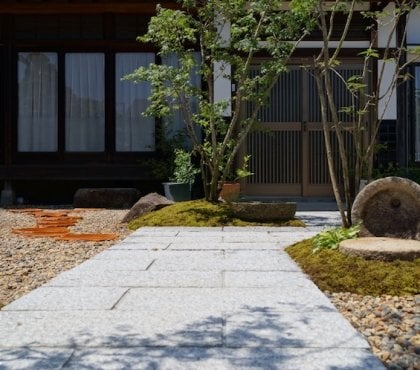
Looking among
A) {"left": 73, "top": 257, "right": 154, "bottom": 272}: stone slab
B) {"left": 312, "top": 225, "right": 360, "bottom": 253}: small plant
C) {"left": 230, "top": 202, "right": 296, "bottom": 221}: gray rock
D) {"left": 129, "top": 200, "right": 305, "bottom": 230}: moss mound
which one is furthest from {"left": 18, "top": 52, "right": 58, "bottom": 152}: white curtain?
{"left": 312, "top": 225, "right": 360, "bottom": 253}: small plant

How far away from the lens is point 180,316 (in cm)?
287

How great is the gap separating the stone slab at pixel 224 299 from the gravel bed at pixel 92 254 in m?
0.22

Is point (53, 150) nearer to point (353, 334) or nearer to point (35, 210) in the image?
point (35, 210)

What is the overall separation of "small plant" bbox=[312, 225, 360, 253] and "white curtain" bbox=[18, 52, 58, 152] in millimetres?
7390

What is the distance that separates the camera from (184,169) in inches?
377

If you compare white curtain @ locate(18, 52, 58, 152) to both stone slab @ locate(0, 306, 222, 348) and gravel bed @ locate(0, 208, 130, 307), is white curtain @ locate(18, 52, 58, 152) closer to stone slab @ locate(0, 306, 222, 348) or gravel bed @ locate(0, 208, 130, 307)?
gravel bed @ locate(0, 208, 130, 307)

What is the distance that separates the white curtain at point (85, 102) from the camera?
10977 mm

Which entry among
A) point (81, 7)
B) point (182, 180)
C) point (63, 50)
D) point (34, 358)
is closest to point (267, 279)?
point (34, 358)

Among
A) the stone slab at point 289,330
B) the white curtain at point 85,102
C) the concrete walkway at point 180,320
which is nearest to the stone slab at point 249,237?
the concrete walkway at point 180,320

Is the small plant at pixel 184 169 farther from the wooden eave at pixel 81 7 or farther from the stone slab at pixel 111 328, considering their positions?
the stone slab at pixel 111 328

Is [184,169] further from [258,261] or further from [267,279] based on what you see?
[267,279]

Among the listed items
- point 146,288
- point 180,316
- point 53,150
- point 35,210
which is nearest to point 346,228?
point 146,288

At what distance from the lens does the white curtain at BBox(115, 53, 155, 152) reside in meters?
10.9

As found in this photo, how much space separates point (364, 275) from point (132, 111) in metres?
7.90
